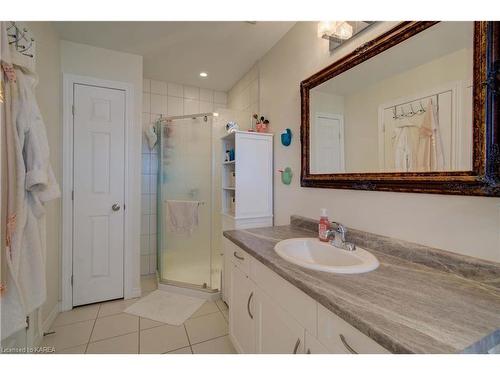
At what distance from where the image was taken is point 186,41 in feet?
6.66

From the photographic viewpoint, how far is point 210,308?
207 cm

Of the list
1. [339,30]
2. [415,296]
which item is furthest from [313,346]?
[339,30]

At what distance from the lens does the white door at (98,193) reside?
206 centimetres

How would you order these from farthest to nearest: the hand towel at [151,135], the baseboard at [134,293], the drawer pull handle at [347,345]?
1. the hand towel at [151,135]
2. the baseboard at [134,293]
3. the drawer pull handle at [347,345]

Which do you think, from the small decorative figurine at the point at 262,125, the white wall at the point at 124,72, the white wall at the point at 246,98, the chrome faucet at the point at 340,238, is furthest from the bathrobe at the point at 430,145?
the white wall at the point at 124,72

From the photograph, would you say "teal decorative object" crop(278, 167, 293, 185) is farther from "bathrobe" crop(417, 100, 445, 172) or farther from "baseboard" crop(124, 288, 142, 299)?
"baseboard" crop(124, 288, 142, 299)

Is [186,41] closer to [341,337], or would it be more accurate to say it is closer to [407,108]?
[407,108]

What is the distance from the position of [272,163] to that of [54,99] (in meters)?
1.95

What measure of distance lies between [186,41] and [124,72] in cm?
72

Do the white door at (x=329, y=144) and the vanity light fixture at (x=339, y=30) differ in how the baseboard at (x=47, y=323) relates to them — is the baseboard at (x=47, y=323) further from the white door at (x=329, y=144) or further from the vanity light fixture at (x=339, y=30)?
the vanity light fixture at (x=339, y=30)

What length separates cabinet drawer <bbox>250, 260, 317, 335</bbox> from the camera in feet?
2.62

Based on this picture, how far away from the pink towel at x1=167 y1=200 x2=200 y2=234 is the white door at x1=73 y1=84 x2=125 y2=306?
472 millimetres

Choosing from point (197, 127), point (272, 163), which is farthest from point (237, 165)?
point (197, 127)

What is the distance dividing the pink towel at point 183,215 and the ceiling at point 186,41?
1.50 meters
